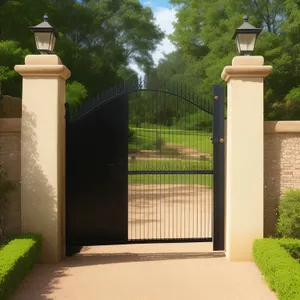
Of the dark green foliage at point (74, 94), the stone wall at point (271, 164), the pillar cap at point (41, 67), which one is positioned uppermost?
the dark green foliage at point (74, 94)

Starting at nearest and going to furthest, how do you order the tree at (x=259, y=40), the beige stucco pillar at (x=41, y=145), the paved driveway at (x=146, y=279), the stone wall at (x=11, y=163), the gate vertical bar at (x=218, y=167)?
1. the paved driveway at (x=146, y=279)
2. the beige stucco pillar at (x=41, y=145)
3. the stone wall at (x=11, y=163)
4. the gate vertical bar at (x=218, y=167)
5. the tree at (x=259, y=40)

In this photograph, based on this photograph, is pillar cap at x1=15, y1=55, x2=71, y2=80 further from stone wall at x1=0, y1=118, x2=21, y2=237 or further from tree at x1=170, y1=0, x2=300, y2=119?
tree at x1=170, y1=0, x2=300, y2=119

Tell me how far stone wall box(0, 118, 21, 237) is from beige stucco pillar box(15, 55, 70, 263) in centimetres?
21

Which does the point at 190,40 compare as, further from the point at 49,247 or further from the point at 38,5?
the point at 49,247

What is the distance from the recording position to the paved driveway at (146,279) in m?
4.98

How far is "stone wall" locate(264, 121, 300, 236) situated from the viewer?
6.47 meters

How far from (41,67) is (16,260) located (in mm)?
2795

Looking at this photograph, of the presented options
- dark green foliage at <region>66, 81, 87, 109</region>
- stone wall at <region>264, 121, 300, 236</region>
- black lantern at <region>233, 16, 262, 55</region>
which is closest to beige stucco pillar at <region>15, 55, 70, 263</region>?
black lantern at <region>233, 16, 262, 55</region>

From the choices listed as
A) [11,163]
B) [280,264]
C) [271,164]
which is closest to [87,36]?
[11,163]

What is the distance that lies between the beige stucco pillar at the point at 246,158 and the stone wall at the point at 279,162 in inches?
10.3

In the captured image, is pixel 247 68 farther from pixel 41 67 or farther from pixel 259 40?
pixel 259 40

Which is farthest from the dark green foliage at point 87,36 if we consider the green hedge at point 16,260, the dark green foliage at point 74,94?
the green hedge at point 16,260

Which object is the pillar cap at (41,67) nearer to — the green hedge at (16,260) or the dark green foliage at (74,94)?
the green hedge at (16,260)

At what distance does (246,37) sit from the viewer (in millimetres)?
6453
